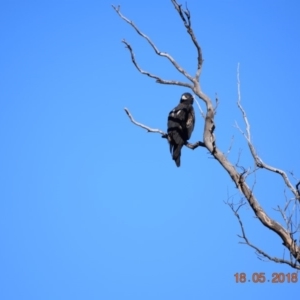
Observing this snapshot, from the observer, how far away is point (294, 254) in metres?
4.72

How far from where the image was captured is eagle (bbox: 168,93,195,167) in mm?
8391

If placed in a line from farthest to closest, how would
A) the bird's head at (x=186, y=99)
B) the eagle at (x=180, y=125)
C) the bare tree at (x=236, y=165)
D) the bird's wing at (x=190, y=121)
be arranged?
the bird's head at (x=186, y=99), the bird's wing at (x=190, y=121), the eagle at (x=180, y=125), the bare tree at (x=236, y=165)

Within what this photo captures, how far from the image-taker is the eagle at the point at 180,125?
839 centimetres

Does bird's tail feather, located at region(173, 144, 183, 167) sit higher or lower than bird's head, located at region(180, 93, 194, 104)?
lower

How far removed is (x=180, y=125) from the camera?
855cm

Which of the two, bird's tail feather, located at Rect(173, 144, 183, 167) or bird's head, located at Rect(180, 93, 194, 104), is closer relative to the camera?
bird's tail feather, located at Rect(173, 144, 183, 167)

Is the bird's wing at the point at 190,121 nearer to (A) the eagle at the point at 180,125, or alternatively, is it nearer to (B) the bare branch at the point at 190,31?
(A) the eagle at the point at 180,125

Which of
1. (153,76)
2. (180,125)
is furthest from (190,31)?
(180,125)

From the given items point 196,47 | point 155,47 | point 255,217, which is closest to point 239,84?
point 196,47

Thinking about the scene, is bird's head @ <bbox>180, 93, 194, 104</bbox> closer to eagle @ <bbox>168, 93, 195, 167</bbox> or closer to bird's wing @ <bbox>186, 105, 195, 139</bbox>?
eagle @ <bbox>168, 93, 195, 167</bbox>

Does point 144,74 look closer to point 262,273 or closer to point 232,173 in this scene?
point 232,173

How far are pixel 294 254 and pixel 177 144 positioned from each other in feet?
13.1

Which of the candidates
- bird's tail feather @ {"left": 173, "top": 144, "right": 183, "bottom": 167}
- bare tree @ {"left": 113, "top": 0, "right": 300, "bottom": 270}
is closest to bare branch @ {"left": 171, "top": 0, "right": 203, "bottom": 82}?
bare tree @ {"left": 113, "top": 0, "right": 300, "bottom": 270}

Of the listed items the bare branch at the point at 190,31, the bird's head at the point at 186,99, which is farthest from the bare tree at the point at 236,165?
the bird's head at the point at 186,99
